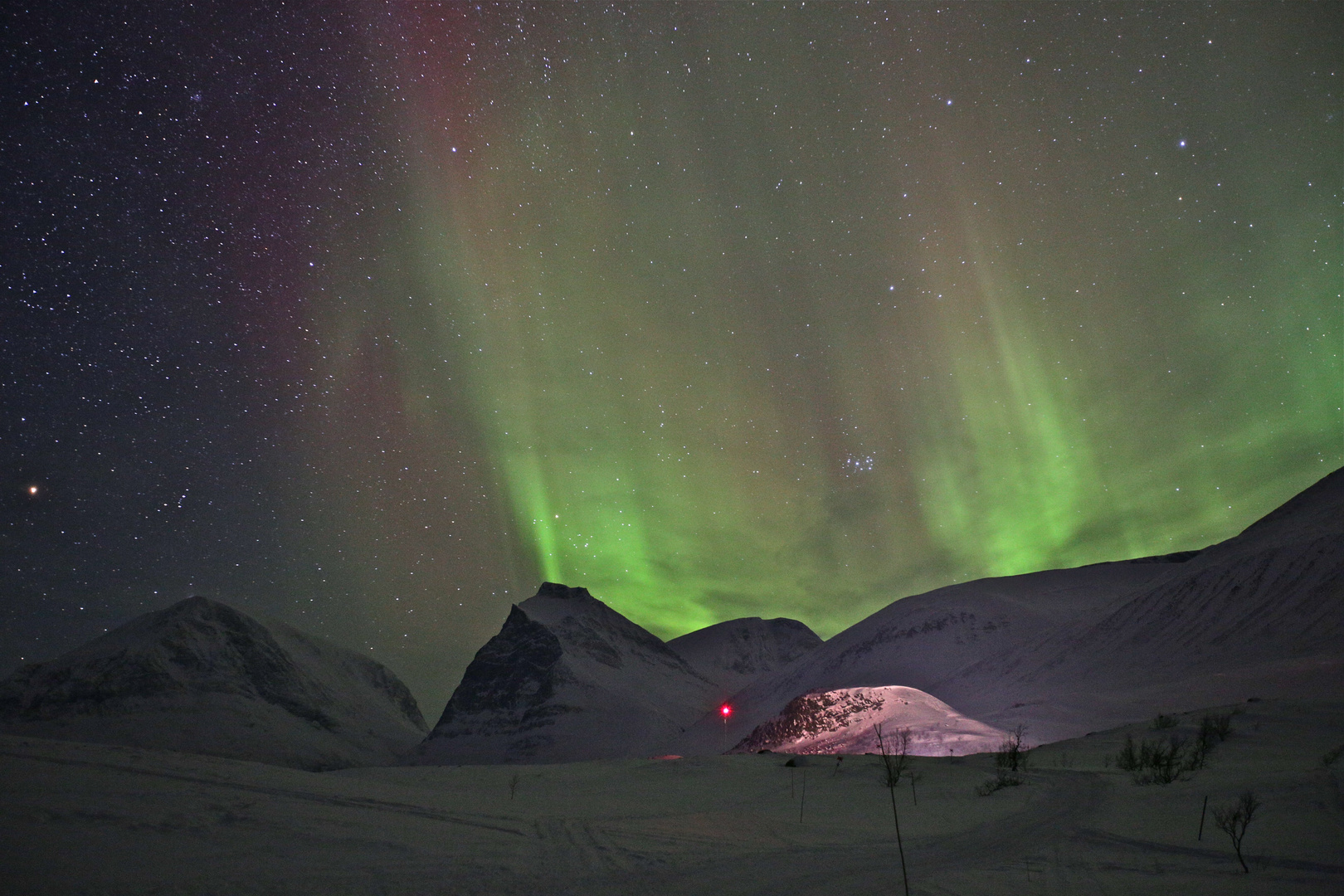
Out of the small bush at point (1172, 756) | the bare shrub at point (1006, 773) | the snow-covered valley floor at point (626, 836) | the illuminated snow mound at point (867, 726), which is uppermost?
the snow-covered valley floor at point (626, 836)

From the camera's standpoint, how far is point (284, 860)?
668 cm

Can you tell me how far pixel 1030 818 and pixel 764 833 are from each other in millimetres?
4120

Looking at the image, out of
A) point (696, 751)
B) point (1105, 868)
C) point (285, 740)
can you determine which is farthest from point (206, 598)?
point (1105, 868)

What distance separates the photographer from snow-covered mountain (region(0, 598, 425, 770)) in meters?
139

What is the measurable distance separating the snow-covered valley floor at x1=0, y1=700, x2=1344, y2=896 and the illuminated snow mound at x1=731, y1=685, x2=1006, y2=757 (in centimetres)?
1585

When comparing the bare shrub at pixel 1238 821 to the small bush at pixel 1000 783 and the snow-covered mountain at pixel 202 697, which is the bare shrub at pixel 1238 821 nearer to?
the small bush at pixel 1000 783

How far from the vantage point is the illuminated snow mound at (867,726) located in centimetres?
2781

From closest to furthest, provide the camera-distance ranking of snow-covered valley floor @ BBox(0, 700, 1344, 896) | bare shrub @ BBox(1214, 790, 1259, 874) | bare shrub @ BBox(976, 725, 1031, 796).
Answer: bare shrub @ BBox(1214, 790, 1259, 874) < snow-covered valley floor @ BBox(0, 700, 1344, 896) < bare shrub @ BBox(976, 725, 1031, 796)

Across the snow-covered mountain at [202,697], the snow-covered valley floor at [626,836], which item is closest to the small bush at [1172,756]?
the snow-covered valley floor at [626,836]

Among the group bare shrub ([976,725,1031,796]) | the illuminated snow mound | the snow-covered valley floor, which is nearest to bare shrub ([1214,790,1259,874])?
the snow-covered valley floor

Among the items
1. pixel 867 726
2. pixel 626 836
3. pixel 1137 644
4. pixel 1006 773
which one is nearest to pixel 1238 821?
pixel 1006 773

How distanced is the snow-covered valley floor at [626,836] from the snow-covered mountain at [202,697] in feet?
487

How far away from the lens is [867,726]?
113 feet

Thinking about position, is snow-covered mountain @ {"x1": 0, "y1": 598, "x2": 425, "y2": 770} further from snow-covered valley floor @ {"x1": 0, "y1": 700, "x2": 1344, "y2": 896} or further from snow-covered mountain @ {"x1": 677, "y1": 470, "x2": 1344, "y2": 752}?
snow-covered valley floor @ {"x1": 0, "y1": 700, "x2": 1344, "y2": 896}
